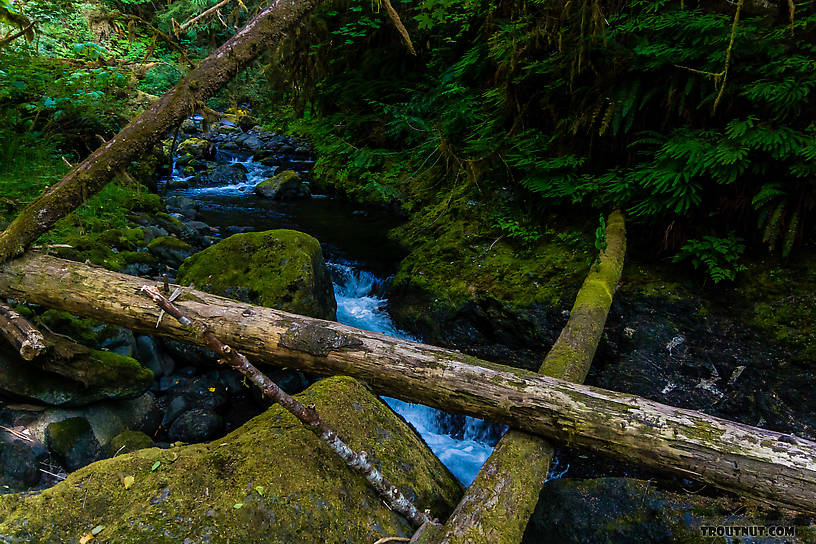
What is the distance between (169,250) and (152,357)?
8.36ft

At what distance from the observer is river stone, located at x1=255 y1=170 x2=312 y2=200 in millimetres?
11344

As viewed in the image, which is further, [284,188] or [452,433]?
[284,188]

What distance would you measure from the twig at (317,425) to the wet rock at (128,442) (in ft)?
7.24

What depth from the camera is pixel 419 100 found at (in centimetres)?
906

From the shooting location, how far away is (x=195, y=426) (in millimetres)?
3803

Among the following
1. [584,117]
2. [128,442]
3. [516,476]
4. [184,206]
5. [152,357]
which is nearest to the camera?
[516,476]

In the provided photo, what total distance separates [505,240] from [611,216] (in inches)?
60.0

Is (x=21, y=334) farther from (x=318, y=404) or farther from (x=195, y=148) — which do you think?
(x=195, y=148)

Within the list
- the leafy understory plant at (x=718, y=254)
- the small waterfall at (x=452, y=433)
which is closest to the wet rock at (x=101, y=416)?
the small waterfall at (x=452, y=433)

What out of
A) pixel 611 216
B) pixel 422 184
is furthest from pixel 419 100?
pixel 611 216

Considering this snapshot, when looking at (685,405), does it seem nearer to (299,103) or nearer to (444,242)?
(444,242)

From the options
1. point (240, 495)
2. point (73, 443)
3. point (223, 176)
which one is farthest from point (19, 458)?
point (223, 176)

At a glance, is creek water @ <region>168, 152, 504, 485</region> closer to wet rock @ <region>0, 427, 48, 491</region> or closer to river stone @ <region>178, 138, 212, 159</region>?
river stone @ <region>178, 138, 212, 159</region>

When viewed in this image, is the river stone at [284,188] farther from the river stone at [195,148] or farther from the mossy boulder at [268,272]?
the mossy boulder at [268,272]
